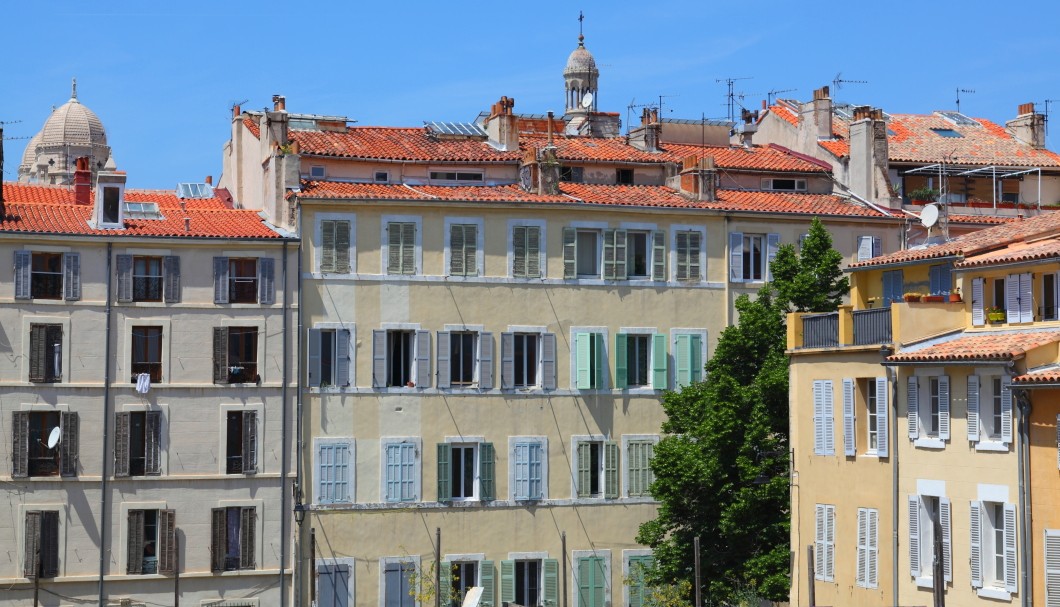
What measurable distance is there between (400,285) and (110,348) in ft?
28.5

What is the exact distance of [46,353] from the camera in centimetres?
5047

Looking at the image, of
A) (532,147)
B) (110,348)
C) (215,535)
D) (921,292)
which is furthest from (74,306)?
(921,292)

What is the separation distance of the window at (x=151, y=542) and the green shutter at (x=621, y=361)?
46.1 feet

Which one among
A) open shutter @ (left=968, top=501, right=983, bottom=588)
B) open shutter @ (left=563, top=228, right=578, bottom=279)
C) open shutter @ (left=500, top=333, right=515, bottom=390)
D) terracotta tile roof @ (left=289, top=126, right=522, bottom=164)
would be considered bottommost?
open shutter @ (left=968, top=501, right=983, bottom=588)

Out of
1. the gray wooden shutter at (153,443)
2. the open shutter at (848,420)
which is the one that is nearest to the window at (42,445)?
the gray wooden shutter at (153,443)

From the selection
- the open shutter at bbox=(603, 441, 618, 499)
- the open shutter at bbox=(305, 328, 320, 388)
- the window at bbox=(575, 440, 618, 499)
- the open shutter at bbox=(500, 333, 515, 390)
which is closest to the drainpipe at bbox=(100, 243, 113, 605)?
the open shutter at bbox=(305, 328, 320, 388)

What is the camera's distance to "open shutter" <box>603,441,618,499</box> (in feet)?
180

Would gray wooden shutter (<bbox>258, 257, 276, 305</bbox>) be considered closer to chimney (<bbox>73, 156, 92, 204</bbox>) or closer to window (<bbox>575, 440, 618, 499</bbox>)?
chimney (<bbox>73, 156, 92, 204</bbox>)

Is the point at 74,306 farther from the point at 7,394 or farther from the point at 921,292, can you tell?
the point at 921,292

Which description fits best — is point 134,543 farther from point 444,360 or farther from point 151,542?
point 444,360

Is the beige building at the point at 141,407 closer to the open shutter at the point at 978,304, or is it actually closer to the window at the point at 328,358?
the window at the point at 328,358

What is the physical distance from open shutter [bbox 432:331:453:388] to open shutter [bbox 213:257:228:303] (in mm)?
6520

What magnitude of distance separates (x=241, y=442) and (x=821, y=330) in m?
17.4

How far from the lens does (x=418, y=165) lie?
185 ft
